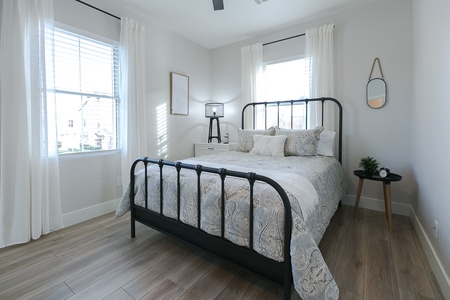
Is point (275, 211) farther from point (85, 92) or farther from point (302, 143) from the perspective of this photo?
point (85, 92)

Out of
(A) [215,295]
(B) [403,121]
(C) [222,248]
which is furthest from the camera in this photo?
(B) [403,121]

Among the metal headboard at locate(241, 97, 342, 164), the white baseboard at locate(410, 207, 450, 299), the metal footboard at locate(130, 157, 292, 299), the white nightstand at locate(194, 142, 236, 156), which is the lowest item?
the white baseboard at locate(410, 207, 450, 299)

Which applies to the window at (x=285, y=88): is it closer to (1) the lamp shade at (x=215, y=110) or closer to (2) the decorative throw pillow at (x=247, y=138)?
(2) the decorative throw pillow at (x=247, y=138)

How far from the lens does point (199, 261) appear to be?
172 cm

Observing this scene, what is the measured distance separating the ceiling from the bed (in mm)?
2037

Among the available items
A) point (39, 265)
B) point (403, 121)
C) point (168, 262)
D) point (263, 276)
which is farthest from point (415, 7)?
point (39, 265)

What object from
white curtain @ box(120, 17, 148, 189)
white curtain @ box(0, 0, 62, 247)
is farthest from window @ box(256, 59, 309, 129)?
white curtain @ box(0, 0, 62, 247)

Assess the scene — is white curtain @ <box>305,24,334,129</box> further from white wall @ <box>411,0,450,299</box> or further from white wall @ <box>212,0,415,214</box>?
white wall @ <box>411,0,450,299</box>

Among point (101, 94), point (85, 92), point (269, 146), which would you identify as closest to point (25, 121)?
point (85, 92)

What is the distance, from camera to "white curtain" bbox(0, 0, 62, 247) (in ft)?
6.19

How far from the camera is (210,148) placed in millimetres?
3779

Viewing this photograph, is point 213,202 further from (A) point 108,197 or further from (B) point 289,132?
(A) point 108,197

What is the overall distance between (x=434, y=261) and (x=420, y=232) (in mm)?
536

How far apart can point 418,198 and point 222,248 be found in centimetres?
214
